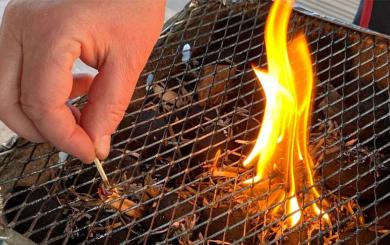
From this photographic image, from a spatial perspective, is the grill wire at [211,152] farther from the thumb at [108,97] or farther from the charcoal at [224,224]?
the thumb at [108,97]

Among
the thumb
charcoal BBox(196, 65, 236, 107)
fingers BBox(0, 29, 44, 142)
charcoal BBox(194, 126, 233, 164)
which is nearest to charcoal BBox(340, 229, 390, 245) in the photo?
charcoal BBox(194, 126, 233, 164)

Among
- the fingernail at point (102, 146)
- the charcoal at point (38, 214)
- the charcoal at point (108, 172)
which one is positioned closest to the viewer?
the fingernail at point (102, 146)

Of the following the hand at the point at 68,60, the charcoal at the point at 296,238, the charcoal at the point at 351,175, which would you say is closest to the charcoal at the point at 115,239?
the hand at the point at 68,60

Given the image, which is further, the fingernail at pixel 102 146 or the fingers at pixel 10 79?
the fingernail at pixel 102 146

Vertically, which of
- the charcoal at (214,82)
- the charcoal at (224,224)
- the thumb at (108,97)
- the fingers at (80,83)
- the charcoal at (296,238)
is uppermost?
the thumb at (108,97)

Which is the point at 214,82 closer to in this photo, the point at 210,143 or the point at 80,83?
the point at 210,143

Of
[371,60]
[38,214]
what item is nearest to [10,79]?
[38,214]

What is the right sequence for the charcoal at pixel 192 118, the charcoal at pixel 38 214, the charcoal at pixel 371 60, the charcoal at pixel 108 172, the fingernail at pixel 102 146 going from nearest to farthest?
1. the fingernail at pixel 102 146
2. the charcoal at pixel 38 214
3. the charcoal at pixel 108 172
4. the charcoal at pixel 192 118
5. the charcoal at pixel 371 60

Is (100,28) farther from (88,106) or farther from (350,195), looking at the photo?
(350,195)
